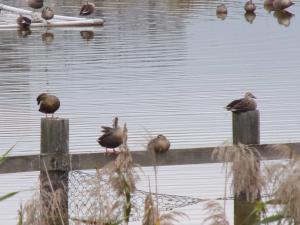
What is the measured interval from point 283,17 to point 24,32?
27.4 feet

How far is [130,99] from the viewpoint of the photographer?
52.4 ft

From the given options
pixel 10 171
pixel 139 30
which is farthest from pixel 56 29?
pixel 10 171

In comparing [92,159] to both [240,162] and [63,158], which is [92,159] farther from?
[240,162]

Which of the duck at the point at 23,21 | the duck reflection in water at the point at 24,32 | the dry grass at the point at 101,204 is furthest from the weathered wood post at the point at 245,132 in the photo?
the duck at the point at 23,21

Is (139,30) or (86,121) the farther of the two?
(139,30)

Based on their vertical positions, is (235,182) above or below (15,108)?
below

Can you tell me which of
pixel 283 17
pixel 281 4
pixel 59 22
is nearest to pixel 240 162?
pixel 59 22

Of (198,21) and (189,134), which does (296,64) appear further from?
(198,21)

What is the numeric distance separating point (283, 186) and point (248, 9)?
2963cm

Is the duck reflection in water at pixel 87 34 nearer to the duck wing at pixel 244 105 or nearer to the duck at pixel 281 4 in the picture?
the duck at pixel 281 4

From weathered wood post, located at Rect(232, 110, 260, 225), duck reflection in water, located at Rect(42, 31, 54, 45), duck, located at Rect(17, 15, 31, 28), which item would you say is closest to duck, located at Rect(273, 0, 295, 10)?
duck reflection in water, located at Rect(42, 31, 54, 45)

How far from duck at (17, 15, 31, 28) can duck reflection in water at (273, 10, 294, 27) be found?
7.28 meters

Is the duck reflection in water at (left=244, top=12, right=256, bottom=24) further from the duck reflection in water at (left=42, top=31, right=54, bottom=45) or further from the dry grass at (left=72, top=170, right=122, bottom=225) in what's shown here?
the dry grass at (left=72, top=170, right=122, bottom=225)

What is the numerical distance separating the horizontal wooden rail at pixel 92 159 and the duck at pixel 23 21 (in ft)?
72.4
